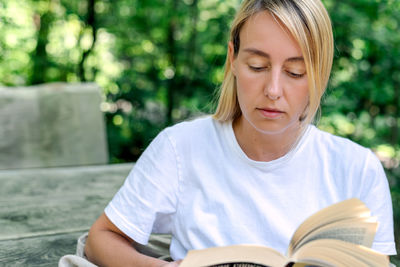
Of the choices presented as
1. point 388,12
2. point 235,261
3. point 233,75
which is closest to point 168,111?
point 388,12

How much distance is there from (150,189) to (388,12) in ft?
9.73

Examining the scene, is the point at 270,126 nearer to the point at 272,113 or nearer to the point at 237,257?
the point at 272,113

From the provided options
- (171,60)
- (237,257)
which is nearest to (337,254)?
(237,257)

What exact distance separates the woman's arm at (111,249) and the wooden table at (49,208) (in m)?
0.38

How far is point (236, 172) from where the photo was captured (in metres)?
1.38

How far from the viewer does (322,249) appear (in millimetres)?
976

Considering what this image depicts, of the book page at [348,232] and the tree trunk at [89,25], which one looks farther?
the tree trunk at [89,25]

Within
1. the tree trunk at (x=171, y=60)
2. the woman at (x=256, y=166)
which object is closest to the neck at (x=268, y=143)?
the woman at (x=256, y=166)

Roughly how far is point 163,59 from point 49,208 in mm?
3163

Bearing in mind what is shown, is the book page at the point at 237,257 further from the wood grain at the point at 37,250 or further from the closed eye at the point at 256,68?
the wood grain at the point at 37,250

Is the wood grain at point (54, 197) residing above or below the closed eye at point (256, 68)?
below

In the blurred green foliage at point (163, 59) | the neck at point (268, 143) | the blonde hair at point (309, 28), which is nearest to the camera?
the blonde hair at point (309, 28)

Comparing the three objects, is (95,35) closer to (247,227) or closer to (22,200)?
(22,200)

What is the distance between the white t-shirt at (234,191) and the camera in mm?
1319
